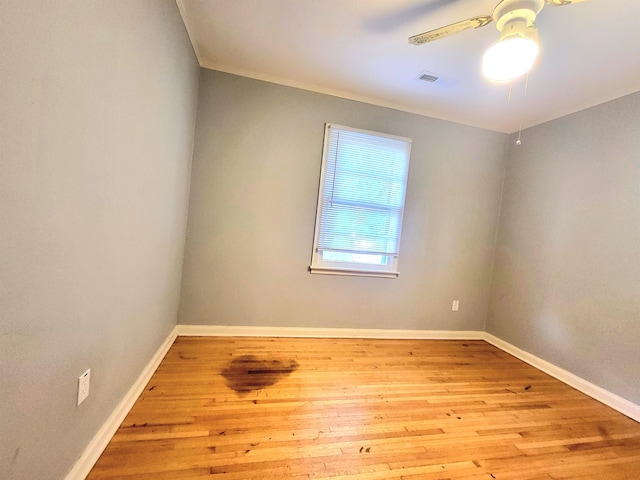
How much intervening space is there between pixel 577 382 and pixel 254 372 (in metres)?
2.70

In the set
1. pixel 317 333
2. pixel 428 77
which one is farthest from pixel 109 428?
pixel 428 77

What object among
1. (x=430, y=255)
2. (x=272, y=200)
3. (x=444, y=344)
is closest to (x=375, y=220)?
(x=430, y=255)

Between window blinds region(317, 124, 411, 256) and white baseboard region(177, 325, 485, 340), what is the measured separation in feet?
2.80

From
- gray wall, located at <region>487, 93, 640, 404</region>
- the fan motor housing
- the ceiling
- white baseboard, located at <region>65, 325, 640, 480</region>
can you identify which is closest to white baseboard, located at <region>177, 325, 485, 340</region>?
white baseboard, located at <region>65, 325, 640, 480</region>

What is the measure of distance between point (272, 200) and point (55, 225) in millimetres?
1868

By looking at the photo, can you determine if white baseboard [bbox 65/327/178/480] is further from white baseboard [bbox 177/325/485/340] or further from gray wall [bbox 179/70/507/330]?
gray wall [bbox 179/70/507/330]

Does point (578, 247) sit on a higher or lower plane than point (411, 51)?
lower

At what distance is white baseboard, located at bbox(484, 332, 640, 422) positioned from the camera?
2021 millimetres

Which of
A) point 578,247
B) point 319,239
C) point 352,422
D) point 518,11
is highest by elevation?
point 518,11

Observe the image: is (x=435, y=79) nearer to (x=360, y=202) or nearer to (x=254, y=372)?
(x=360, y=202)

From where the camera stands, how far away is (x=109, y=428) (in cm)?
138

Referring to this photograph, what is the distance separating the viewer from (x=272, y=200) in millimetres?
2680

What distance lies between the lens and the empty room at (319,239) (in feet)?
3.06

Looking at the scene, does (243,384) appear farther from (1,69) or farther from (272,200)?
(1,69)
